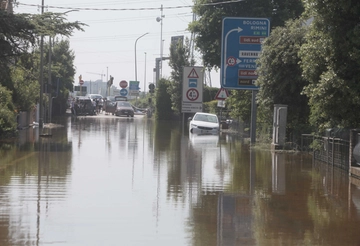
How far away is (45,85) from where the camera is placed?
123 feet

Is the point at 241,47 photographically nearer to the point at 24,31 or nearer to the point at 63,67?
the point at 24,31

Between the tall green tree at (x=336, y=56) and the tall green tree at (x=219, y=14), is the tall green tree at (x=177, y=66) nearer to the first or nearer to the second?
the tall green tree at (x=219, y=14)

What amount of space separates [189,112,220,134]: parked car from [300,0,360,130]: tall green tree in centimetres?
1846

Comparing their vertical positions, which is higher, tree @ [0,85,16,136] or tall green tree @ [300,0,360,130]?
tall green tree @ [300,0,360,130]

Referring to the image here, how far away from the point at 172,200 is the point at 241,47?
50.2 ft

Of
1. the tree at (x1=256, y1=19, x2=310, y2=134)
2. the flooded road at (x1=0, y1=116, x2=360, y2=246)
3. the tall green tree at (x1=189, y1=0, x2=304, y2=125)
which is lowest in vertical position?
the flooded road at (x1=0, y1=116, x2=360, y2=246)

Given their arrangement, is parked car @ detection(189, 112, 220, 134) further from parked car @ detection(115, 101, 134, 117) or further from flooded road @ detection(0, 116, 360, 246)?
parked car @ detection(115, 101, 134, 117)

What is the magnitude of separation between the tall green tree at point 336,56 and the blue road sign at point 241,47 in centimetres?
917

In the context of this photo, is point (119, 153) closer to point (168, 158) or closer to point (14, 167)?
point (168, 158)

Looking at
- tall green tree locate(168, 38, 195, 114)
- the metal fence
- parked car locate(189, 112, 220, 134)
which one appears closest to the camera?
the metal fence

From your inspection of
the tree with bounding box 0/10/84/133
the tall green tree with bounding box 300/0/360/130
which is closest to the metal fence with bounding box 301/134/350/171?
the tall green tree with bounding box 300/0/360/130

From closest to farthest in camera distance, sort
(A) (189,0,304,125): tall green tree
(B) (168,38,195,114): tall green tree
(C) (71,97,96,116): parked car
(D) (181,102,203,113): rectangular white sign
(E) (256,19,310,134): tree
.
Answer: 1. (E) (256,19,310,134): tree
2. (D) (181,102,203,113): rectangular white sign
3. (A) (189,0,304,125): tall green tree
4. (B) (168,38,195,114): tall green tree
5. (C) (71,97,96,116): parked car

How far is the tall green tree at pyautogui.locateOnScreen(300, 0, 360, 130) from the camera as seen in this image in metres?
15.6

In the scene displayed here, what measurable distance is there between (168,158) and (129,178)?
5.15m
